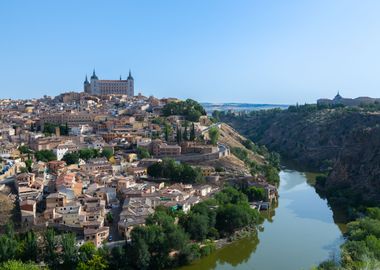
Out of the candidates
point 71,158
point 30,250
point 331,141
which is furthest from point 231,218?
point 331,141

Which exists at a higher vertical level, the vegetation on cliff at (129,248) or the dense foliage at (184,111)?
the dense foliage at (184,111)

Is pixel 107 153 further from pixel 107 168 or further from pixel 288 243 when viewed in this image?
pixel 288 243

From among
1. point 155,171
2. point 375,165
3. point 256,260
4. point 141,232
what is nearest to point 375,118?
point 375,165

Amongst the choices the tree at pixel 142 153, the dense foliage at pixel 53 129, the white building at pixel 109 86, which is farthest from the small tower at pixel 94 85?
the tree at pixel 142 153

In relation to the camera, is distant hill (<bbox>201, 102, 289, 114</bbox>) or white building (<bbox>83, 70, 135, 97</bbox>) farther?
distant hill (<bbox>201, 102, 289, 114</bbox>)

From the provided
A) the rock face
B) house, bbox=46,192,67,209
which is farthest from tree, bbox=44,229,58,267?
the rock face

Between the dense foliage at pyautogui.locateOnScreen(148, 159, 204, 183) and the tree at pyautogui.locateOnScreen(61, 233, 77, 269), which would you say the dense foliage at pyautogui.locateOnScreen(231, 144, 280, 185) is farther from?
the tree at pyautogui.locateOnScreen(61, 233, 77, 269)

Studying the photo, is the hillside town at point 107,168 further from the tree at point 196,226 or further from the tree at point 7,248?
the tree at point 7,248
